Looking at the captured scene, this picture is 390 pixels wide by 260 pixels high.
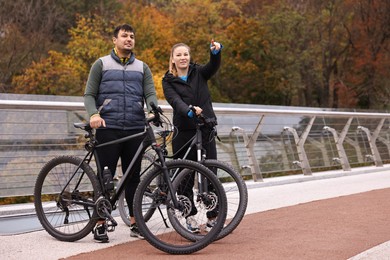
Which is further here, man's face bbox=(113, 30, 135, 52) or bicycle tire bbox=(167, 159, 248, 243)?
man's face bbox=(113, 30, 135, 52)

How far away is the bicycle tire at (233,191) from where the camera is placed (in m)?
6.55

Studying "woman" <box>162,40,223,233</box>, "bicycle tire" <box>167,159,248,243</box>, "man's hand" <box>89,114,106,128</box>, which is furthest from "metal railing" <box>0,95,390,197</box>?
"bicycle tire" <box>167,159,248,243</box>

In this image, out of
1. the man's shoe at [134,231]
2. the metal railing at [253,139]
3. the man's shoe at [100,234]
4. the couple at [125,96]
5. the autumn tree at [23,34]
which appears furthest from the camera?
the autumn tree at [23,34]

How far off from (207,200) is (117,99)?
4.04 ft

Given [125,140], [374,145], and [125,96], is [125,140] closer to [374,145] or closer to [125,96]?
[125,96]

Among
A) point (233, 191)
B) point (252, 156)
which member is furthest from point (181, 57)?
point (252, 156)

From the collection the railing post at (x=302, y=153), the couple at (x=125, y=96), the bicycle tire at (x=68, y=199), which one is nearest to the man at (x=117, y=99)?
the couple at (x=125, y=96)

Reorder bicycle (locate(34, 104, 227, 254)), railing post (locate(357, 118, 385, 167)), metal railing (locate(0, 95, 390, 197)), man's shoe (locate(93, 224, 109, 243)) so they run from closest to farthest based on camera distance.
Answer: bicycle (locate(34, 104, 227, 254))
man's shoe (locate(93, 224, 109, 243))
metal railing (locate(0, 95, 390, 197))
railing post (locate(357, 118, 385, 167))

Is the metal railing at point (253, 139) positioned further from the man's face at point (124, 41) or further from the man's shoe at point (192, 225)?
the man's shoe at point (192, 225)

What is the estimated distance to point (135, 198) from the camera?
6.22 meters

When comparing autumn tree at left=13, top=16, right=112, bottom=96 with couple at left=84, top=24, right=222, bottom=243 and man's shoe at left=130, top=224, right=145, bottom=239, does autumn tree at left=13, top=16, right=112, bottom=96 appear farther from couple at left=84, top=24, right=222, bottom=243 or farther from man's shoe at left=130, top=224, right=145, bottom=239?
man's shoe at left=130, top=224, right=145, bottom=239

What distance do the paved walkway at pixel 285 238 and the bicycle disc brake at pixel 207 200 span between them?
12.7 inches

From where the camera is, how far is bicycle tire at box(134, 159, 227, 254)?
19.9ft

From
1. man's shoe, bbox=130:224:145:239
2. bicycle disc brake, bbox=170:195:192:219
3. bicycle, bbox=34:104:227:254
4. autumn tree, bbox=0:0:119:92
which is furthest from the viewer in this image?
autumn tree, bbox=0:0:119:92
